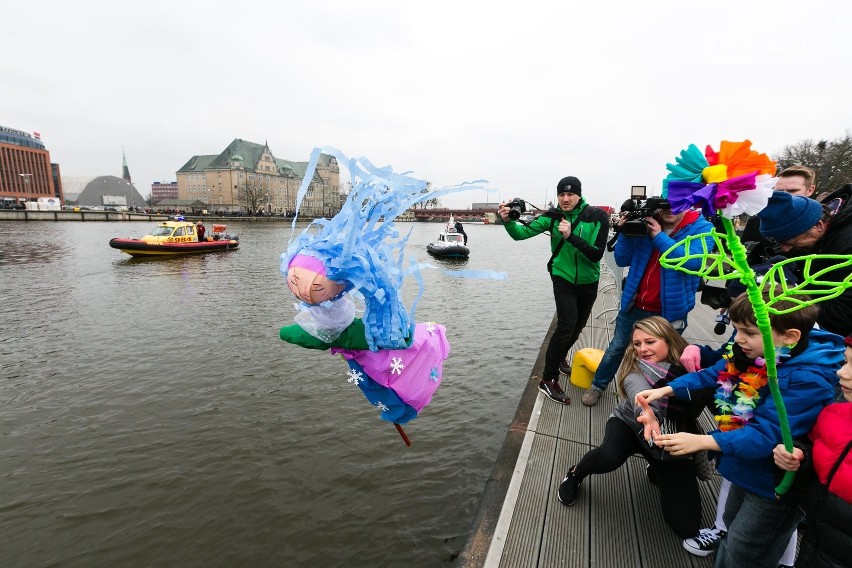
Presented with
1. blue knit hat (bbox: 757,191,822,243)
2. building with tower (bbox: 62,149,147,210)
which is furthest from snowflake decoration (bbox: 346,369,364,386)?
building with tower (bbox: 62,149,147,210)

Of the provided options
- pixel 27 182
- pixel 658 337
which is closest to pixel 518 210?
pixel 658 337

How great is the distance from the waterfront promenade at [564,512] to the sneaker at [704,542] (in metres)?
0.04

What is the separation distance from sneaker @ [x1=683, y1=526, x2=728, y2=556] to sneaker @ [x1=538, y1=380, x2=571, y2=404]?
159 cm

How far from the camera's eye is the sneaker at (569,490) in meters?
2.62

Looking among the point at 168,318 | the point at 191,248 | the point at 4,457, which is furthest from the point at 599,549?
the point at 191,248

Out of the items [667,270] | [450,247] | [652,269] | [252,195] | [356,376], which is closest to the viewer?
[356,376]

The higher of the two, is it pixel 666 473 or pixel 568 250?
pixel 568 250

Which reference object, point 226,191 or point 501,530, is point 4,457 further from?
point 226,191

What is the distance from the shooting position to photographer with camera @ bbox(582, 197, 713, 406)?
3086 millimetres

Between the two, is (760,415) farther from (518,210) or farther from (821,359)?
(518,210)

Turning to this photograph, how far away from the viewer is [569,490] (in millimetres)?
2641

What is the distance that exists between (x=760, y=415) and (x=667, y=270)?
1.59 m

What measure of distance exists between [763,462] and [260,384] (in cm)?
597

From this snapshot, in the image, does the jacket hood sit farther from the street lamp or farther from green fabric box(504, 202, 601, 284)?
the street lamp
